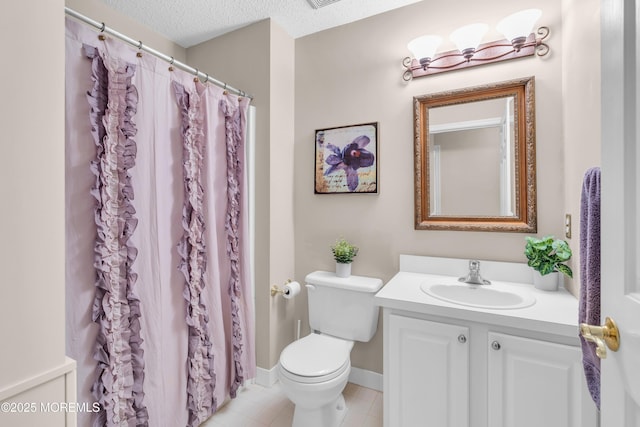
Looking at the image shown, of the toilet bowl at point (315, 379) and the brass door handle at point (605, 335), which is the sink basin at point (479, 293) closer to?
the toilet bowl at point (315, 379)

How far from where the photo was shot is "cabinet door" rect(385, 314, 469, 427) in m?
1.22

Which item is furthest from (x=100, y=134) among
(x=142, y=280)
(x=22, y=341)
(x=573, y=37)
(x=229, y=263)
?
(x=573, y=37)

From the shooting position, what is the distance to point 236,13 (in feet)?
6.26

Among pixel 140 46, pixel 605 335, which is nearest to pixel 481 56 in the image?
pixel 605 335

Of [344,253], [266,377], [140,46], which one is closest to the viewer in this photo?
[140,46]

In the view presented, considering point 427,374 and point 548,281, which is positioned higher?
point 548,281

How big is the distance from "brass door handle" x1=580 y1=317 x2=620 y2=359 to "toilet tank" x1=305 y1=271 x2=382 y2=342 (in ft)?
3.77

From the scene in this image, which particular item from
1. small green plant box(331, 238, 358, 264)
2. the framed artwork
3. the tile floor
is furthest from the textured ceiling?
the tile floor

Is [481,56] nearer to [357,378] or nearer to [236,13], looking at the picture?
[236,13]

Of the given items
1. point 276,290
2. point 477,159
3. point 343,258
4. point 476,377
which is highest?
point 477,159

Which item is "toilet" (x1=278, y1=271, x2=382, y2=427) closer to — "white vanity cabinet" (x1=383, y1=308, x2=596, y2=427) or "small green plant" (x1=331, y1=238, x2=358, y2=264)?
"small green plant" (x1=331, y1=238, x2=358, y2=264)

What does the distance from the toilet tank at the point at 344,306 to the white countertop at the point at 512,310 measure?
0.97 ft

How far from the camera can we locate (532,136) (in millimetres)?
1537

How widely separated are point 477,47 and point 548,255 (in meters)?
1.14
